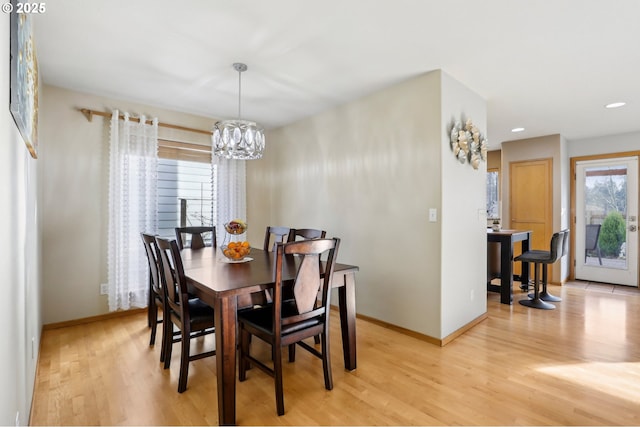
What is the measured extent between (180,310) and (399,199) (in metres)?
2.16

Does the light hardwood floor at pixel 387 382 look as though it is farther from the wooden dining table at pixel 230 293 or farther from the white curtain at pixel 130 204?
the white curtain at pixel 130 204

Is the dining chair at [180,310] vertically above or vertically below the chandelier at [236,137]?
below

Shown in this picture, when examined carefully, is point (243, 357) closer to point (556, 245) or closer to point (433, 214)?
point (433, 214)

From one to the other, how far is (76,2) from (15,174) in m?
1.20

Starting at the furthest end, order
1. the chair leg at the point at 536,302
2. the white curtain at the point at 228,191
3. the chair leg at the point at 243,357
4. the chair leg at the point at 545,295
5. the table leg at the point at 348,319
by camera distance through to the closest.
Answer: the white curtain at the point at 228,191 < the chair leg at the point at 545,295 < the chair leg at the point at 536,302 < the table leg at the point at 348,319 < the chair leg at the point at 243,357

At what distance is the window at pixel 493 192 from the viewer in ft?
20.7

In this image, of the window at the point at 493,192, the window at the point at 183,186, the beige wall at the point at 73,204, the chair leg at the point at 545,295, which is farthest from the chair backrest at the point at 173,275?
the window at the point at 493,192

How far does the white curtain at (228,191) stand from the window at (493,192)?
4.81m

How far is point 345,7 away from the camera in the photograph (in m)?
1.98

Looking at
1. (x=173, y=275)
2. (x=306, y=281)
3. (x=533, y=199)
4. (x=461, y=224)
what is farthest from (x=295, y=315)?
(x=533, y=199)

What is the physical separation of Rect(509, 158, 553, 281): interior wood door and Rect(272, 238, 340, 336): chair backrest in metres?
4.49

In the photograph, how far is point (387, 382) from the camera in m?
2.23

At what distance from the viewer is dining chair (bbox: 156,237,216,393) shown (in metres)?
2.08

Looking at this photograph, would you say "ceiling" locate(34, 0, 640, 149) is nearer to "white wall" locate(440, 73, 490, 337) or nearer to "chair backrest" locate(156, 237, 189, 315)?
→ "white wall" locate(440, 73, 490, 337)
